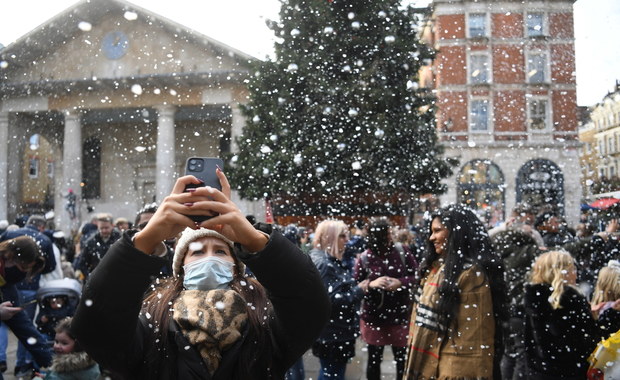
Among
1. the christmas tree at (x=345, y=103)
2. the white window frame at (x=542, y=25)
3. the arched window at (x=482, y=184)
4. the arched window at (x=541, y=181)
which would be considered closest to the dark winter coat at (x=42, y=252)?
the christmas tree at (x=345, y=103)

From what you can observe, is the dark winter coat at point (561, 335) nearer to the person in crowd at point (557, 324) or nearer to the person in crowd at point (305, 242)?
the person in crowd at point (557, 324)

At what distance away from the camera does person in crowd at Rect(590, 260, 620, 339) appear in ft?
13.2

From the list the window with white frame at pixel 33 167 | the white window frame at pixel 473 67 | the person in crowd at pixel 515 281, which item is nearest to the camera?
the person in crowd at pixel 515 281

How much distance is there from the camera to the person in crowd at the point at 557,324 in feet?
12.6

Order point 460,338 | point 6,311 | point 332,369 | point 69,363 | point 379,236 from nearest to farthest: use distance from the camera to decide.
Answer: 1. point 460,338
2. point 69,363
3. point 6,311
4. point 332,369
5. point 379,236

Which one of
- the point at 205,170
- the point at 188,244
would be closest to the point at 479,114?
the point at 188,244

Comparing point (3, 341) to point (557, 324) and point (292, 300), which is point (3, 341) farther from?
point (557, 324)

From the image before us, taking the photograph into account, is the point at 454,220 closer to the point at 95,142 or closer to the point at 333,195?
the point at 333,195

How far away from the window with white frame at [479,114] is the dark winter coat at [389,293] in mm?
25409

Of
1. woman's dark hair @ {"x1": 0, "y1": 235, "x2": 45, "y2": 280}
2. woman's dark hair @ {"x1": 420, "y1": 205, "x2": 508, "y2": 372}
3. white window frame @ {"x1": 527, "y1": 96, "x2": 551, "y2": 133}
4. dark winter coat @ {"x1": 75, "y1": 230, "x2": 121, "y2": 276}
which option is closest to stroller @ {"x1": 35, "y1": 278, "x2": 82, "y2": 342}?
dark winter coat @ {"x1": 75, "y1": 230, "x2": 121, "y2": 276}

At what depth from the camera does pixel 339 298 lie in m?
4.63

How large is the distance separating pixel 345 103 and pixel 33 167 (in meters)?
29.7

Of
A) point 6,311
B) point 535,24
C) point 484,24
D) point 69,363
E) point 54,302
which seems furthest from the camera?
point 484,24

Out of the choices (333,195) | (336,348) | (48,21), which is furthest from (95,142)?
(336,348)
